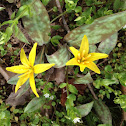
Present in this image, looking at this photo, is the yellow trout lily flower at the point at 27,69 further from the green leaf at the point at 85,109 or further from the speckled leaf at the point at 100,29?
the green leaf at the point at 85,109

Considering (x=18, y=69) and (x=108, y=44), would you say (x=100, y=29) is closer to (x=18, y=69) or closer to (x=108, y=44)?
(x=108, y=44)

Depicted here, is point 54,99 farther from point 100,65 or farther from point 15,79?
point 100,65

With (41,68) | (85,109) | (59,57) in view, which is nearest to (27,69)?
(41,68)

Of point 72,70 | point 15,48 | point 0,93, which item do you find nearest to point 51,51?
point 72,70

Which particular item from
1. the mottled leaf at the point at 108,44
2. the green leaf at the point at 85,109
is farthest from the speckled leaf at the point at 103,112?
the mottled leaf at the point at 108,44

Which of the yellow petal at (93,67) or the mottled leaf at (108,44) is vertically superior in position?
the yellow petal at (93,67)

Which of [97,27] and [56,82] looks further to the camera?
[56,82]
